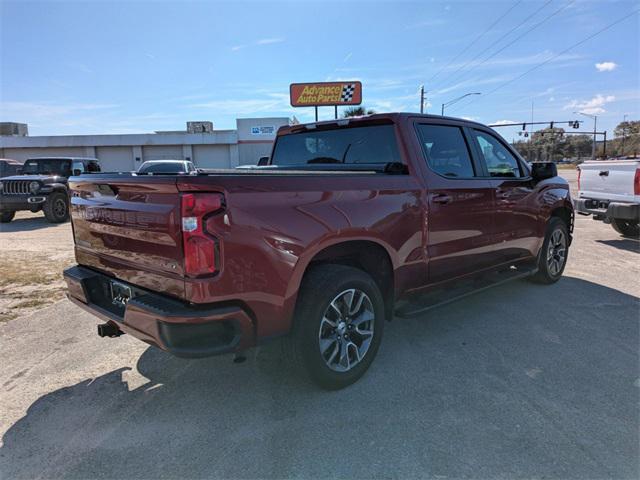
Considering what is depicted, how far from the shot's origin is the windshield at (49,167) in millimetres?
14000

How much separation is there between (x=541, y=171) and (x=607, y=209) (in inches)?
157

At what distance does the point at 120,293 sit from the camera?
9.83 feet

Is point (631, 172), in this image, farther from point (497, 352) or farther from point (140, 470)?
point (140, 470)

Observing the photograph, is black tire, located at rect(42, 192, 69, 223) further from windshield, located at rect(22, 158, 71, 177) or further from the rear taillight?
the rear taillight

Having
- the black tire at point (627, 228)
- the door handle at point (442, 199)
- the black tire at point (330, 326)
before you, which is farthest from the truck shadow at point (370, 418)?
the black tire at point (627, 228)

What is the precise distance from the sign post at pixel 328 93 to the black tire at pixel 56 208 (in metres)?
22.1

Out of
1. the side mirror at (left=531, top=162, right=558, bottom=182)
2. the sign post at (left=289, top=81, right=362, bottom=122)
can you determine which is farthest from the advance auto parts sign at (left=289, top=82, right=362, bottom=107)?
the side mirror at (left=531, top=162, right=558, bottom=182)

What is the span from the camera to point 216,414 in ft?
9.43

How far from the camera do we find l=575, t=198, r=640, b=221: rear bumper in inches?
297

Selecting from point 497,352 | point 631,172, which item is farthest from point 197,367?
point 631,172

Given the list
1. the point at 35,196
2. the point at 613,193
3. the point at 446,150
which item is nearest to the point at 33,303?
the point at 446,150

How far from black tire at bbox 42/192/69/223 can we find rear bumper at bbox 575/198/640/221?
43.8ft

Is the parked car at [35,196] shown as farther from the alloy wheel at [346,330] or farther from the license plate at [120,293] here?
the alloy wheel at [346,330]

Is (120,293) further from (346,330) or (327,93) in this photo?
(327,93)
